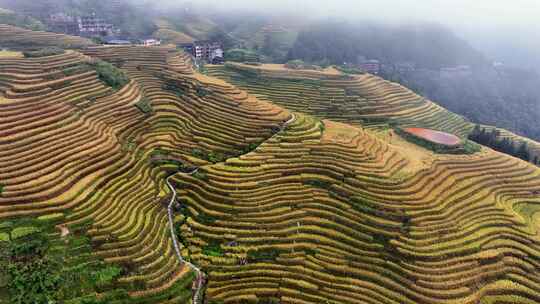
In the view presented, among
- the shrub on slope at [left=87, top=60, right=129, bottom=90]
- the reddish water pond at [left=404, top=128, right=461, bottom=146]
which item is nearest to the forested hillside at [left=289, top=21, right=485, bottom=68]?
the reddish water pond at [left=404, top=128, right=461, bottom=146]

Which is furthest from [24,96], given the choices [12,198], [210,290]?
[210,290]

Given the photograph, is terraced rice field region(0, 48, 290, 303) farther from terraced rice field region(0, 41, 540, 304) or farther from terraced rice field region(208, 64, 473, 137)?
terraced rice field region(208, 64, 473, 137)

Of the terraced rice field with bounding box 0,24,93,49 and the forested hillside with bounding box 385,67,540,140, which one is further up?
the terraced rice field with bounding box 0,24,93,49

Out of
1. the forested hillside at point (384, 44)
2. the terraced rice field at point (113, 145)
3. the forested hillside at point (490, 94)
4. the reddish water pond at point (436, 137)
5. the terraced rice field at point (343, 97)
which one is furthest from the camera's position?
the forested hillside at point (384, 44)

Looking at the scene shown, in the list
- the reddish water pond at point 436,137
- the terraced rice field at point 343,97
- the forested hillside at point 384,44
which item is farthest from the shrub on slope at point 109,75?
the forested hillside at point 384,44

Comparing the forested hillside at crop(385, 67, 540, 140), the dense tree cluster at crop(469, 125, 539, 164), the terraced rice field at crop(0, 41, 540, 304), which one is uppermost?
the terraced rice field at crop(0, 41, 540, 304)

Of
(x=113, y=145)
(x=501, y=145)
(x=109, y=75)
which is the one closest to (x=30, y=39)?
(x=109, y=75)

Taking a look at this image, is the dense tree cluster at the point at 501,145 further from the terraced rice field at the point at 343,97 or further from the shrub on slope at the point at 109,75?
the shrub on slope at the point at 109,75

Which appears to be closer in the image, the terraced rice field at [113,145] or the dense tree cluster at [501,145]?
the terraced rice field at [113,145]
